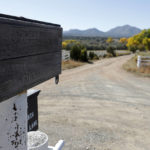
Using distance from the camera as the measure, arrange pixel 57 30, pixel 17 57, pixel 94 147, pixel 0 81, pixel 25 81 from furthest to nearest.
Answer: pixel 94 147
pixel 57 30
pixel 25 81
pixel 17 57
pixel 0 81

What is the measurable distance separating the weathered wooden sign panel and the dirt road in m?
2.69

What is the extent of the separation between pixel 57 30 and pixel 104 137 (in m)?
3.13

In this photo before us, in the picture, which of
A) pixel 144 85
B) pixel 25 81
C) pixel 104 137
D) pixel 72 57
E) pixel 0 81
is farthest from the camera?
pixel 72 57

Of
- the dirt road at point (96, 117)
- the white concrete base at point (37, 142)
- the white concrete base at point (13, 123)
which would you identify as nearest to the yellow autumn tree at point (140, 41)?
the dirt road at point (96, 117)

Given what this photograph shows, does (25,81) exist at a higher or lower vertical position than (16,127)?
higher

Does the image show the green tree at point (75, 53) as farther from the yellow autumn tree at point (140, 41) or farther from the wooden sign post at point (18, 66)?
the yellow autumn tree at point (140, 41)

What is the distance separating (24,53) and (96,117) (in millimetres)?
4368

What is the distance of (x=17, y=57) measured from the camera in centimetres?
121

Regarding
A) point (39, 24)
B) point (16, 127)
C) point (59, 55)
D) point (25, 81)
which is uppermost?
point (39, 24)

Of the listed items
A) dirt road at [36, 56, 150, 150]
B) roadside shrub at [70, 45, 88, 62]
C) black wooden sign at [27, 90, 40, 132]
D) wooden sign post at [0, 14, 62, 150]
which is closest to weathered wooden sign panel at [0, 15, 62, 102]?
wooden sign post at [0, 14, 62, 150]

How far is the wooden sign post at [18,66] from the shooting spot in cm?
111

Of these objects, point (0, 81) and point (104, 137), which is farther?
point (104, 137)

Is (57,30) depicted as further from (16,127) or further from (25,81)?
(16,127)

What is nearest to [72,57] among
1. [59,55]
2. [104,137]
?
[104,137]
